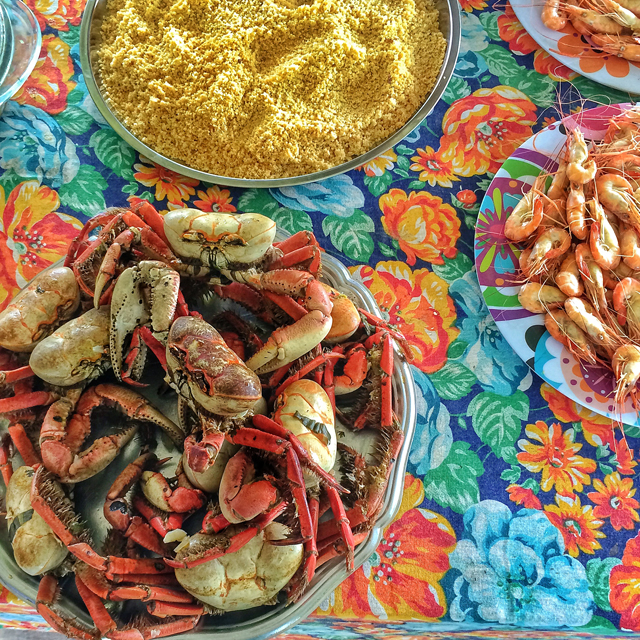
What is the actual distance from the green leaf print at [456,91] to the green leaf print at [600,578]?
921 millimetres

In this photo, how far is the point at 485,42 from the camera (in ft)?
3.77

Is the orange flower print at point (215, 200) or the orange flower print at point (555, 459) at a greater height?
the orange flower print at point (215, 200)

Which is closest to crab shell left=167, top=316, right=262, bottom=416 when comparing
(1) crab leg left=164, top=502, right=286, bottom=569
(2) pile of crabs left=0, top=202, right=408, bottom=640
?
(2) pile of crabs left=0, top=202, right=408, bottom=640

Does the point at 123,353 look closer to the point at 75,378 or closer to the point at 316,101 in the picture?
the point at 75,378

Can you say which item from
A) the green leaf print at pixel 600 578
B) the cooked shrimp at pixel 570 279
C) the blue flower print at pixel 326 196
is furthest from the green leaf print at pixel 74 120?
the green leaf print at pixel 600 578

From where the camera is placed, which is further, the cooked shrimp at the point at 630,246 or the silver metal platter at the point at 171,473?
the cooked shrimp at the point at 630,246

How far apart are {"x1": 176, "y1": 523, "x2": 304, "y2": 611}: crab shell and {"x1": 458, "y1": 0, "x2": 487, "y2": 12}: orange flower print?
121 centimetres

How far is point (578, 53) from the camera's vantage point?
44.0 inches

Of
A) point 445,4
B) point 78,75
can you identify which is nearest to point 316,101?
point 445,4

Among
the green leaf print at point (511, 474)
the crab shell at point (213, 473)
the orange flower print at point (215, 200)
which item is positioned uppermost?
the orange flower print at point (215, 200)

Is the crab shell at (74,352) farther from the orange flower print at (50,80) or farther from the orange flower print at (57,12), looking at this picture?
the orange flower print at (57,12)

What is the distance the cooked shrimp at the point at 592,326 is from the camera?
84 cm

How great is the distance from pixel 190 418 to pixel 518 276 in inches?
24.9

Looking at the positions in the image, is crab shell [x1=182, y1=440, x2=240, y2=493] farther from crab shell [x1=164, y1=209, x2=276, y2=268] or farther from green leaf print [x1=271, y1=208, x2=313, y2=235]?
green leaf print [x1=271, y1=208, x2=313, y2=235]
